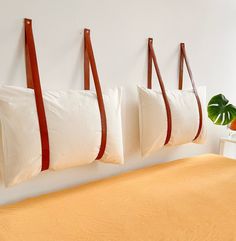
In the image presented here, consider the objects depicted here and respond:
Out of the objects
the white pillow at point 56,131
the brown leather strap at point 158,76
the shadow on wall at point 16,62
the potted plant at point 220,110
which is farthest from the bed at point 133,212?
the potted plant at point 220,110

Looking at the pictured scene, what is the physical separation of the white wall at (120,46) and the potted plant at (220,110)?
124 millimetres

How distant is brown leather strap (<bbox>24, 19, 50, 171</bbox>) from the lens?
1037 millimetres

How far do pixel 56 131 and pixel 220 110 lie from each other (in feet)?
4.37

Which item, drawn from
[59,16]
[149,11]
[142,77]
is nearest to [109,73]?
[142,77]

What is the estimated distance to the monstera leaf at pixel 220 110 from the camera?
194 cm

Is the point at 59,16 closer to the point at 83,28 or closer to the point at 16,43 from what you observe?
the point at 83,28

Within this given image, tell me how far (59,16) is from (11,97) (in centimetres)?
46

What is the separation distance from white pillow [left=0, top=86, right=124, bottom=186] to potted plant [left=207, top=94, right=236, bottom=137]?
0.96 meters

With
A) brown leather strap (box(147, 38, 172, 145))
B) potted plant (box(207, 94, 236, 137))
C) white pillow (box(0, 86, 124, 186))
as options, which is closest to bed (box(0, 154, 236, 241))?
white pillow (box(0, 86, 124, 186))

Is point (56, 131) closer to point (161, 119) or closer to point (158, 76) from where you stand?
point (161, 119)

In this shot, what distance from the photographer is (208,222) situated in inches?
36.1

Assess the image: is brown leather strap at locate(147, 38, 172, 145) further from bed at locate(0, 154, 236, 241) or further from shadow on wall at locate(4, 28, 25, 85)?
shadow on wall at locate(4, 28, 25, 85)

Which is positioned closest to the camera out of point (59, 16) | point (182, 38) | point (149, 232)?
point (149, 232)

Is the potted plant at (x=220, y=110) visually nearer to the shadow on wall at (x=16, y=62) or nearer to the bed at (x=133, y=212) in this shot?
the bed at (x=133, y=212)
